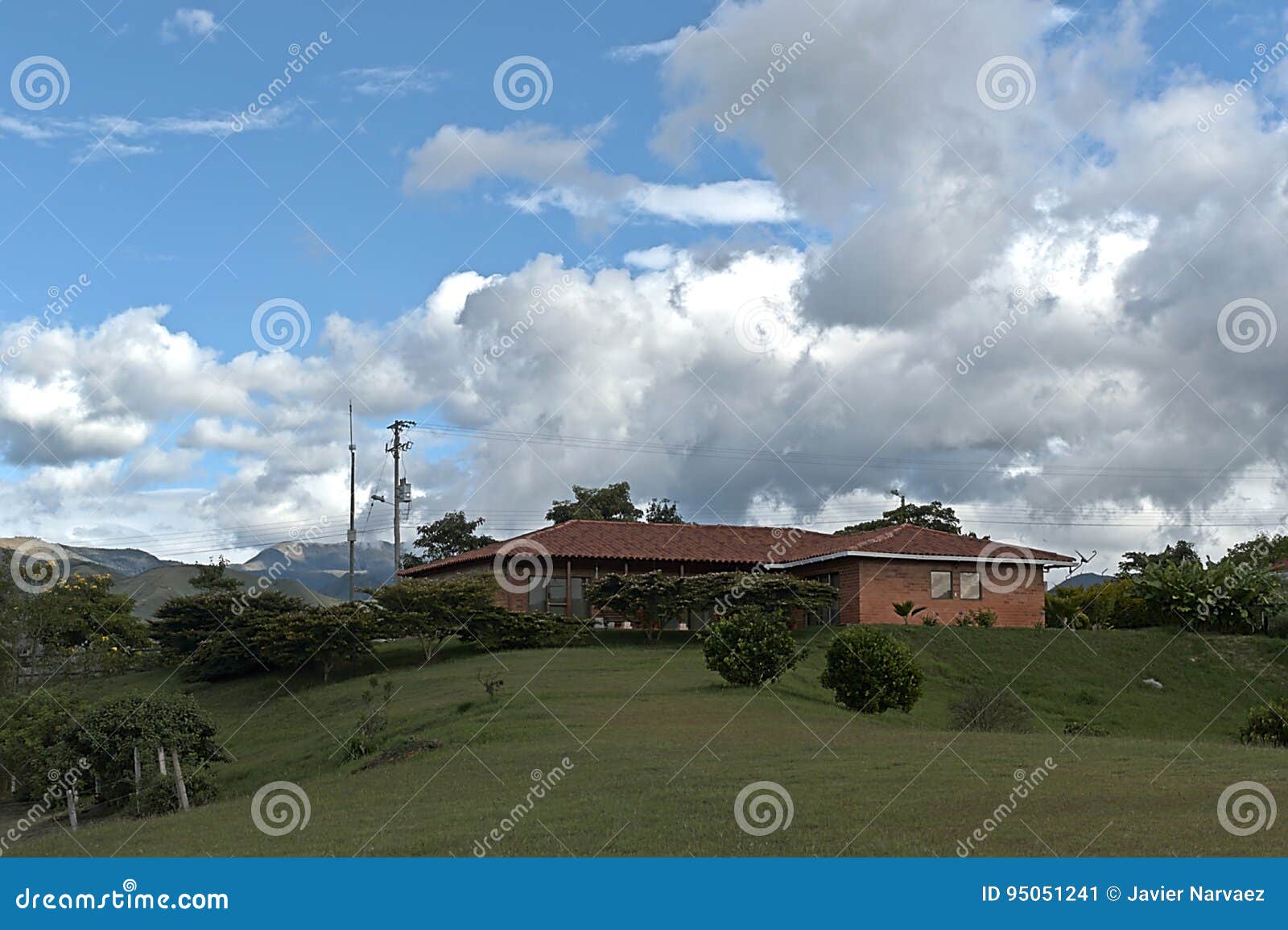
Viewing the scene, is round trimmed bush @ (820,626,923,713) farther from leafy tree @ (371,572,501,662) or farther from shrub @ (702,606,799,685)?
leafy tree @ (371,572,501,662)

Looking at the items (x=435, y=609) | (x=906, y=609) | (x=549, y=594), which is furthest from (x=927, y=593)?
(x=435, y=609)

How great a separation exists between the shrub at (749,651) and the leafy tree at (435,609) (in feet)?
39.3

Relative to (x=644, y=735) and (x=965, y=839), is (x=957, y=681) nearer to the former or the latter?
(x=644, y=735)

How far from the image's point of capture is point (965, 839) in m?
10.5

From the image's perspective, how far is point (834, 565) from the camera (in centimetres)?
4025

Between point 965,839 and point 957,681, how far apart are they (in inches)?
875

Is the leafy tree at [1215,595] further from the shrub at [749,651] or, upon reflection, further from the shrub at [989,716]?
the shrub at [749,651]

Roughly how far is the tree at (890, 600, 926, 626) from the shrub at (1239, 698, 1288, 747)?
53.7 ft

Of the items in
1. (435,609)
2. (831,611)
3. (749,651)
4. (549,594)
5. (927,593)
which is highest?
(549,594)

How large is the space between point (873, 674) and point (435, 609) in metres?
16.8

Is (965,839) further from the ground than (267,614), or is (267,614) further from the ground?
(267,614)

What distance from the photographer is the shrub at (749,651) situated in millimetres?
25953

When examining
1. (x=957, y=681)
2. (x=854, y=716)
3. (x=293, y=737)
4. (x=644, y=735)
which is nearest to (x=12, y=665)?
(x=293, y=737)

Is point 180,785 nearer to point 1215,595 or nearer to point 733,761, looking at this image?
point 733,761
